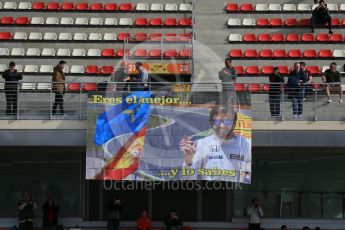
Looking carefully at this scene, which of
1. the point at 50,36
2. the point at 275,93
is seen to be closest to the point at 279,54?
the point at 275,93

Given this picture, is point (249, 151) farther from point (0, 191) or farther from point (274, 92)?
point (0, 191)

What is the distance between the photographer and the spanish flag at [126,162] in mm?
22031

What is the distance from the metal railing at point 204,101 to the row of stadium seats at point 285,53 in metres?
5.99

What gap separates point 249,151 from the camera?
2209 cm

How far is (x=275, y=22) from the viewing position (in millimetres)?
30766

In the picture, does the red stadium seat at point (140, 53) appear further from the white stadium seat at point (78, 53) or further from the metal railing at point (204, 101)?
the metal railing at point (204, 101)

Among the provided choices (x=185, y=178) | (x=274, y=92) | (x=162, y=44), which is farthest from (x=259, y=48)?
(x=185, y=178)

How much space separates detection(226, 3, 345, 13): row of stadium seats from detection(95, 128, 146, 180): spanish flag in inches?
415

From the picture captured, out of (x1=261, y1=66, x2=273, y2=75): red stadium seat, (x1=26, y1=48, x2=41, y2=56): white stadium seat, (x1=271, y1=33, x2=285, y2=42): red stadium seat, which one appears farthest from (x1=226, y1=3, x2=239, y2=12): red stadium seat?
(x1=26, y1=48, x2=41, y2=56): white stadium seat

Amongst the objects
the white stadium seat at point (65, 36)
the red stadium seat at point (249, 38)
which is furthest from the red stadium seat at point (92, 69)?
the red stadium seat at point (249, 38)

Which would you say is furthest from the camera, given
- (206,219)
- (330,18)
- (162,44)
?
(330,18)

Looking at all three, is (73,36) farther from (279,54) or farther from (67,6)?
(279,54)

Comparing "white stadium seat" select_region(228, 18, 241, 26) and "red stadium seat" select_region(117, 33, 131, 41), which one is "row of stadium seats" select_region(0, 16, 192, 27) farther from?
"white stadium seat" select_region(228, 18, 241, 26)

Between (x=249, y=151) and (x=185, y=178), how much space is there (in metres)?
1.70
